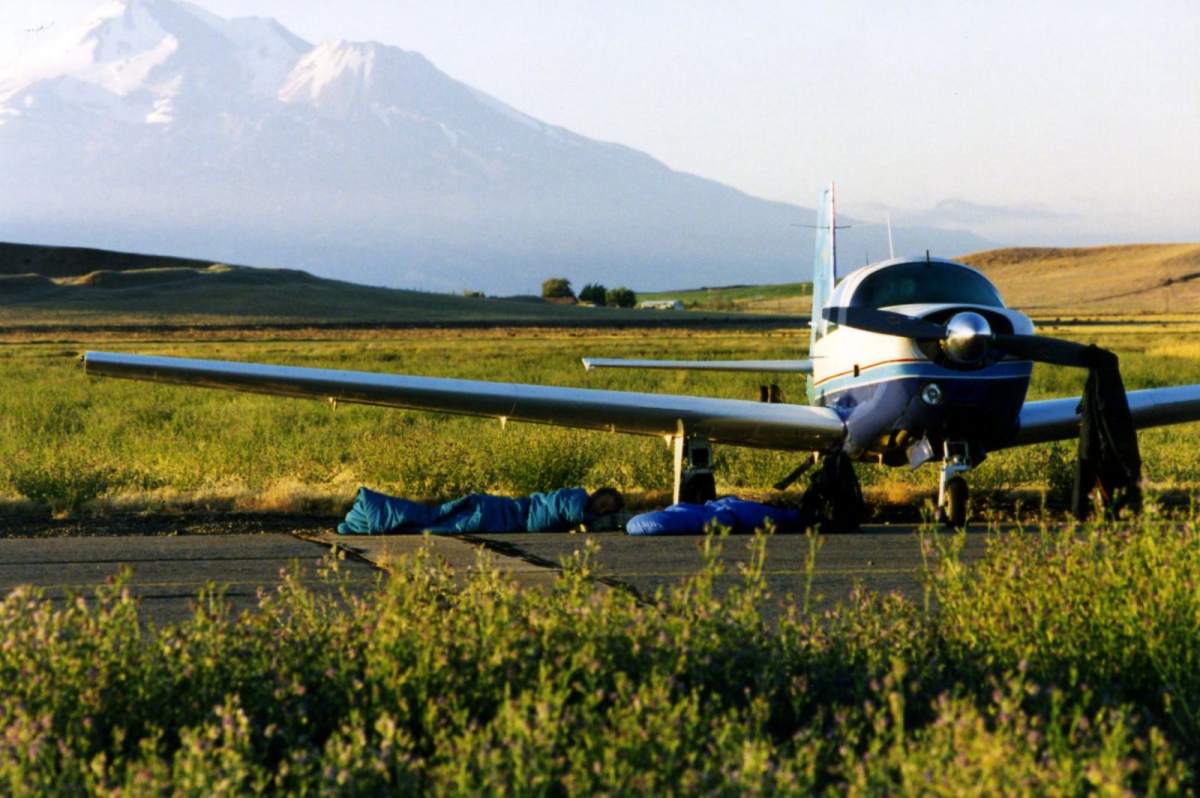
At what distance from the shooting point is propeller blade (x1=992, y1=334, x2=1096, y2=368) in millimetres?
10703

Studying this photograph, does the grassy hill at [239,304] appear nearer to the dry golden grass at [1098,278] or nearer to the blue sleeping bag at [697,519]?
the dry golden grass at [1098,278]

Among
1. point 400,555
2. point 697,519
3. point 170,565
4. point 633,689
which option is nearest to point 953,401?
point 697,519

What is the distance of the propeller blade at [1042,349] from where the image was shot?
10.7 metres

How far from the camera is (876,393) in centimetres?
1172

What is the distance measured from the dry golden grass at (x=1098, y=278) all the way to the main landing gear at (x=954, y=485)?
98.1 meters

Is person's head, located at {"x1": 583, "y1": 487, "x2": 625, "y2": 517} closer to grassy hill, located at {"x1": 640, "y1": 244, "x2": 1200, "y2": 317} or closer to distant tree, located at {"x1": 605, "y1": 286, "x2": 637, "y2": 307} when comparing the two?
grassy hill, located at {"x1": 640, "y1": 244, "x2": 1200, "y2": 317}

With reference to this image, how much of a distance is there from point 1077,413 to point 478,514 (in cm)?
514

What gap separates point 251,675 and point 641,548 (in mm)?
5490

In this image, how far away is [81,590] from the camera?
805 centimetres

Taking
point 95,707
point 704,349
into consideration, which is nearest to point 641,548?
point 95,707

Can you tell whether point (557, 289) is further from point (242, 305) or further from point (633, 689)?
point (633, 689)

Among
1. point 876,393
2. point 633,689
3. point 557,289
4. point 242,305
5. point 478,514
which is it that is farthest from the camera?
point 557,289

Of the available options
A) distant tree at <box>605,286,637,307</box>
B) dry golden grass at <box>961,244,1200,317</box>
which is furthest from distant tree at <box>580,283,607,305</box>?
dry golden grass at <box>961,244,1200,317</box>

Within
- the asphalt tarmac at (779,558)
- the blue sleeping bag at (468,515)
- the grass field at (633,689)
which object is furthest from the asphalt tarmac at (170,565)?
the asphalt tarmac at (779,558)
